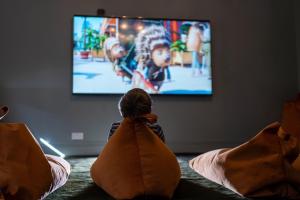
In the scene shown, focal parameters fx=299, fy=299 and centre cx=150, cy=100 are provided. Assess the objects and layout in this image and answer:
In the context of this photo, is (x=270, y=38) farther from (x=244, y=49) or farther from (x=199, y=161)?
(x=199, y=161)

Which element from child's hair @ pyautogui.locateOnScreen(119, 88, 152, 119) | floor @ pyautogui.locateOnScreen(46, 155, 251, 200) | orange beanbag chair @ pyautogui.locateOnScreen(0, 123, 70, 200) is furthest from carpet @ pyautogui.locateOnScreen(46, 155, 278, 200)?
child's hair @ pyautogui.locateOnScreen(119, 88, 152, 119)

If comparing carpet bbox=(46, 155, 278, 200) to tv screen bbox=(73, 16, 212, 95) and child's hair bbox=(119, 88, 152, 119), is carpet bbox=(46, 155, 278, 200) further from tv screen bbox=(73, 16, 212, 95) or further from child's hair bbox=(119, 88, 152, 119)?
tv screen bbox=(73, 16, 212, 95)

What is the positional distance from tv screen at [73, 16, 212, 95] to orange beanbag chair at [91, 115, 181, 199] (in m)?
2.16

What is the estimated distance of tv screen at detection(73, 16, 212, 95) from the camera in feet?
10.9

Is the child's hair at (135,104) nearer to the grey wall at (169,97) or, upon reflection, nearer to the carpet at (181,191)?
the carpet at (181,191)

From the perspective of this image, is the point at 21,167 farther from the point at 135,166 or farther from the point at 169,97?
the point at 169,97

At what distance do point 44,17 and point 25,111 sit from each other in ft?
3.53

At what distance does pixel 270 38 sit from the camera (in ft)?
12.1

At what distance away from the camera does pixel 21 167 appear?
105cm

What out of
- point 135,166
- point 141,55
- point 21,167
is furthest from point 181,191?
point 141,55

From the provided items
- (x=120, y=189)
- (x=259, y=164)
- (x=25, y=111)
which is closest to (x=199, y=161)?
(x=259, y=164)

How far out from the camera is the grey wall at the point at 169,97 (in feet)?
10.8

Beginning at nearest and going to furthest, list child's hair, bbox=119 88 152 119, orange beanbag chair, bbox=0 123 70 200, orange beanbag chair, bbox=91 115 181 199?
1. orange beanbag chair, bbox=0 123 70 200
2. orange beanbag chair, bbox=91 115 181 199
3. child's hair, bbox=119 88 152 119

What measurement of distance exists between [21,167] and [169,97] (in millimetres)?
2503
